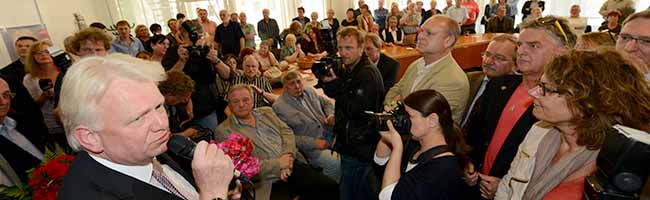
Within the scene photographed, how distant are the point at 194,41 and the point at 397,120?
6.63 ft

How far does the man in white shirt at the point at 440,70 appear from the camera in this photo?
1.74m

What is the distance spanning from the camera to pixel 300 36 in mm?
6191

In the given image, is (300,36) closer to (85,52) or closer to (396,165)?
(85,52)

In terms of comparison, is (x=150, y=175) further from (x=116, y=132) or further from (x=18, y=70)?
(x=18, y=70)

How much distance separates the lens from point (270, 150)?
242 cm

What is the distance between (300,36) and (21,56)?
154 inches

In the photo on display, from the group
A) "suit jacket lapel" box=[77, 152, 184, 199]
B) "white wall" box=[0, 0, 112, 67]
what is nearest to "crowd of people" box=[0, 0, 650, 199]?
"suit jacket lapel" box=[77, 152, 184, 199]

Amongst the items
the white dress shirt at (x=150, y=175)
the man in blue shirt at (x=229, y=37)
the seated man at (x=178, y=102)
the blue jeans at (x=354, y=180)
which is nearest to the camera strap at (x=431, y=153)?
the blue jeans at (x=354, y=180)

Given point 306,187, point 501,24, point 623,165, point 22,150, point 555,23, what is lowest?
point 306,187

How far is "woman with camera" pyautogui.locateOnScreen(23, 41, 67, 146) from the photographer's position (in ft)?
8.25

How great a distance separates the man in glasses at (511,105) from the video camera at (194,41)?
2.09m

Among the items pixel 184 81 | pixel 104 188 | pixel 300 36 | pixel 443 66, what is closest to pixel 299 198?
pixel 184 81

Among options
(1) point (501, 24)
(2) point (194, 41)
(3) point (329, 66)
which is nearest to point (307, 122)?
(3) point (329, 66)

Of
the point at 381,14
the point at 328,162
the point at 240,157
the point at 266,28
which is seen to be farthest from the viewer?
the point at 381,14
